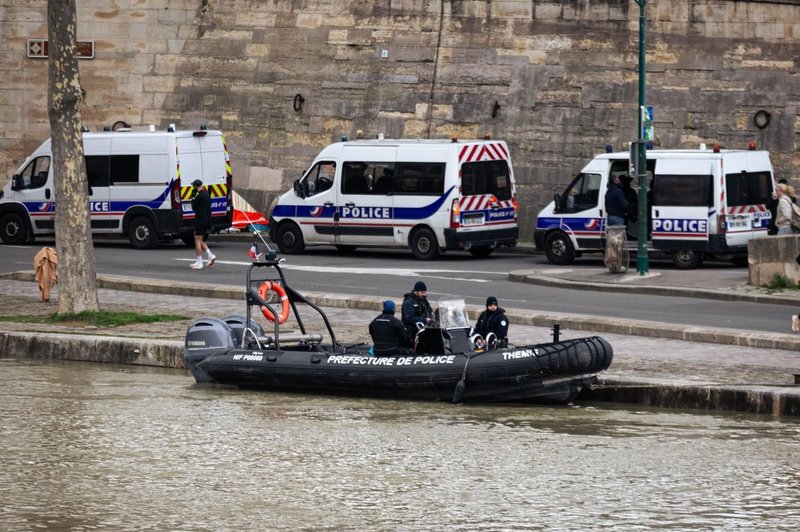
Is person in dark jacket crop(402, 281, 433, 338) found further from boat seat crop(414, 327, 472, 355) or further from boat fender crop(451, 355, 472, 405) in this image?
boat fender crop(451, 355, 472, 405)

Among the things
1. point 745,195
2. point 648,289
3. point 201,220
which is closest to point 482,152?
point 745,195

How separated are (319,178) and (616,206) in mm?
5912

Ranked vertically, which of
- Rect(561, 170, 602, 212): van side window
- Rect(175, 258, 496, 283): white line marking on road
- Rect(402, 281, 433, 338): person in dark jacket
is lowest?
Rect(175, 258, 496, 283): white line marking on road

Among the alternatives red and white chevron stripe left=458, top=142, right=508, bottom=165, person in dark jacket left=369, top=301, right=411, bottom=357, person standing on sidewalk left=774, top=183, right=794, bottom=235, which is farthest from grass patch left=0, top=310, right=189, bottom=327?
person standing on sidewalk left=774, top=183, right=794, bottom=235

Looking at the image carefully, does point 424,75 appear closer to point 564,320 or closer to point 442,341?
point 564,320

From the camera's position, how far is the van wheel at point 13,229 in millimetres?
31406

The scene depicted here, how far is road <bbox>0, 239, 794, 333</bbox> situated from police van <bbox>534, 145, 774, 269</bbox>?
0.63m

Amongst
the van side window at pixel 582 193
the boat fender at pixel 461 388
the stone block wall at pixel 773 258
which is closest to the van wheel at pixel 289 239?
the van side window at pixel 582 193

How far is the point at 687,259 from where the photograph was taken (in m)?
26.5

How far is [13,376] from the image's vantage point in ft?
57.5

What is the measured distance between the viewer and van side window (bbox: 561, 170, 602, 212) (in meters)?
27.2

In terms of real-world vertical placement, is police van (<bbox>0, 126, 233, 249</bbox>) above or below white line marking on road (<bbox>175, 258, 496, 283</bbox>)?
above

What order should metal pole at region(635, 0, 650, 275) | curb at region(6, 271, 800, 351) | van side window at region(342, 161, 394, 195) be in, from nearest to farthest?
1. curb at region(6, 271, 800, 351)
2. metal pole at region(635, 0, 650, 275)
3. van side window at region(342, 161, 394, 195)

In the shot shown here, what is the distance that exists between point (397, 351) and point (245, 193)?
20.2m
